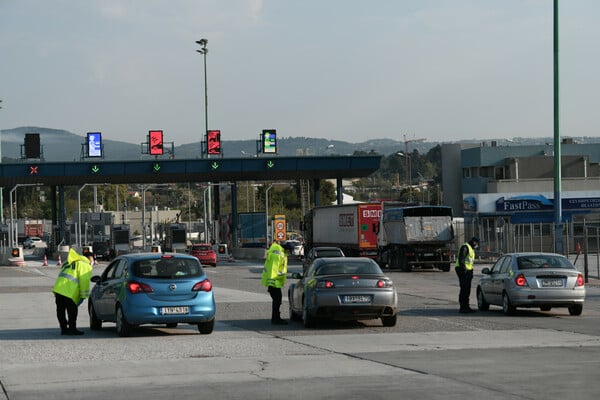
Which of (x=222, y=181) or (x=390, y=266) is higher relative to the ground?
(x=222, y=181)

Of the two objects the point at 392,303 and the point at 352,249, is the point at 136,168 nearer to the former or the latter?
the point at 352,249

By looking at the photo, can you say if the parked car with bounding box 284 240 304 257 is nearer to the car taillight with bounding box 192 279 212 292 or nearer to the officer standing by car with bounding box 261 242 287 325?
the officer standing by car with bounding box 261 242 287 325

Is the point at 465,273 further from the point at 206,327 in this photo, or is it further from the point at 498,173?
the point at 498,173

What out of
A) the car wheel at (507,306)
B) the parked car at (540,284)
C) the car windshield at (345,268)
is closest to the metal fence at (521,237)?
the parked car at (540,284)

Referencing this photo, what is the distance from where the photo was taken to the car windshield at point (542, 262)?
24938mm

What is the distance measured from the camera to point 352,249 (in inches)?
2319

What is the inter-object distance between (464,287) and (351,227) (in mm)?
33364

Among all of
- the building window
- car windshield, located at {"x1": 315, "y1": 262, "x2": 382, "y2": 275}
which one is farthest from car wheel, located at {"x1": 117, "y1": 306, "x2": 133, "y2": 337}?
the building window

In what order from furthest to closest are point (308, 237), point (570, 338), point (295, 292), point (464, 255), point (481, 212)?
point (481, 212) < point (308, 237) < point (464, 255) < point (295, 292) < point (570, 338)

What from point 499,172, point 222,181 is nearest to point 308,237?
point 222,181

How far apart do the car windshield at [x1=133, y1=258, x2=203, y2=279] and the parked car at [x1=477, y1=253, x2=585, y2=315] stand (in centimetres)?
761

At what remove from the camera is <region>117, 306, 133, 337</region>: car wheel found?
19.8 m

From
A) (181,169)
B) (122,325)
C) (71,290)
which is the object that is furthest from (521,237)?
(122,325)

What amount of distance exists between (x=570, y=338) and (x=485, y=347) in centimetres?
237
